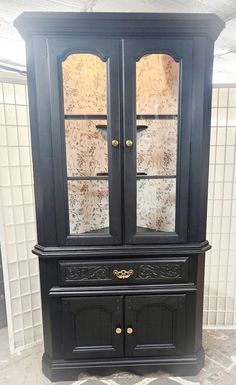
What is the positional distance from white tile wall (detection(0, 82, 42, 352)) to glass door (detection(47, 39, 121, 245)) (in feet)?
1.68

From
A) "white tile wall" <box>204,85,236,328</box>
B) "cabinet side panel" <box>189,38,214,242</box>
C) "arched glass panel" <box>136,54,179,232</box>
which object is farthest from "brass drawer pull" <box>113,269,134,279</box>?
"white tile wall" <box>204,85,236,328</box>

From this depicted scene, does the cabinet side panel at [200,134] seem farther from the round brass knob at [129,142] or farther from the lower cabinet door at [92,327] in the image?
the lower cabinet door at [92,327]

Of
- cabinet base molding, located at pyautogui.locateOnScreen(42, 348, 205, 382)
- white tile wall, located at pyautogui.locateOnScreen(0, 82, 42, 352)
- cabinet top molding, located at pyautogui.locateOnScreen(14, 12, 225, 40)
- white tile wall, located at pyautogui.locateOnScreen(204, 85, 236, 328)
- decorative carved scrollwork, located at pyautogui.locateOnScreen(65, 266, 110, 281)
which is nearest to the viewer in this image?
cabinet top molding, located at pyautogui.locateOnScreen(14, 12, 225, 40)

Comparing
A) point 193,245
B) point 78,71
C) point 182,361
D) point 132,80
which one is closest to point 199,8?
point 132,80

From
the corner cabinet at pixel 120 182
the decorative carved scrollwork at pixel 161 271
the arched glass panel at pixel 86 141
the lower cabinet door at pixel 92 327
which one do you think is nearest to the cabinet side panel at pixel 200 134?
the corner cabinet at pixel 120 182

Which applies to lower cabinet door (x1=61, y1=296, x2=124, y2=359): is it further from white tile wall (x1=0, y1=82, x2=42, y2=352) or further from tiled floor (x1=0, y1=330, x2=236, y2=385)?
white tile wall (x1=0, y1=82, x2=42, y2=352)

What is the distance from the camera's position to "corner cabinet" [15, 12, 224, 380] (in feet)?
4.59

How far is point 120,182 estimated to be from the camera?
1524mm

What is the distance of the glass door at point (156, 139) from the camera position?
143 centimetres

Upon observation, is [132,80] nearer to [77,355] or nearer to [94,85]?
[94,85]

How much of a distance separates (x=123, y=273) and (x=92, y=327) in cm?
41

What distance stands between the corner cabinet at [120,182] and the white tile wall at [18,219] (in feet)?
1.25

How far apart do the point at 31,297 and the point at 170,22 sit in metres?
1.98

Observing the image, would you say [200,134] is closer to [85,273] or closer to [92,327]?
[85,273]
